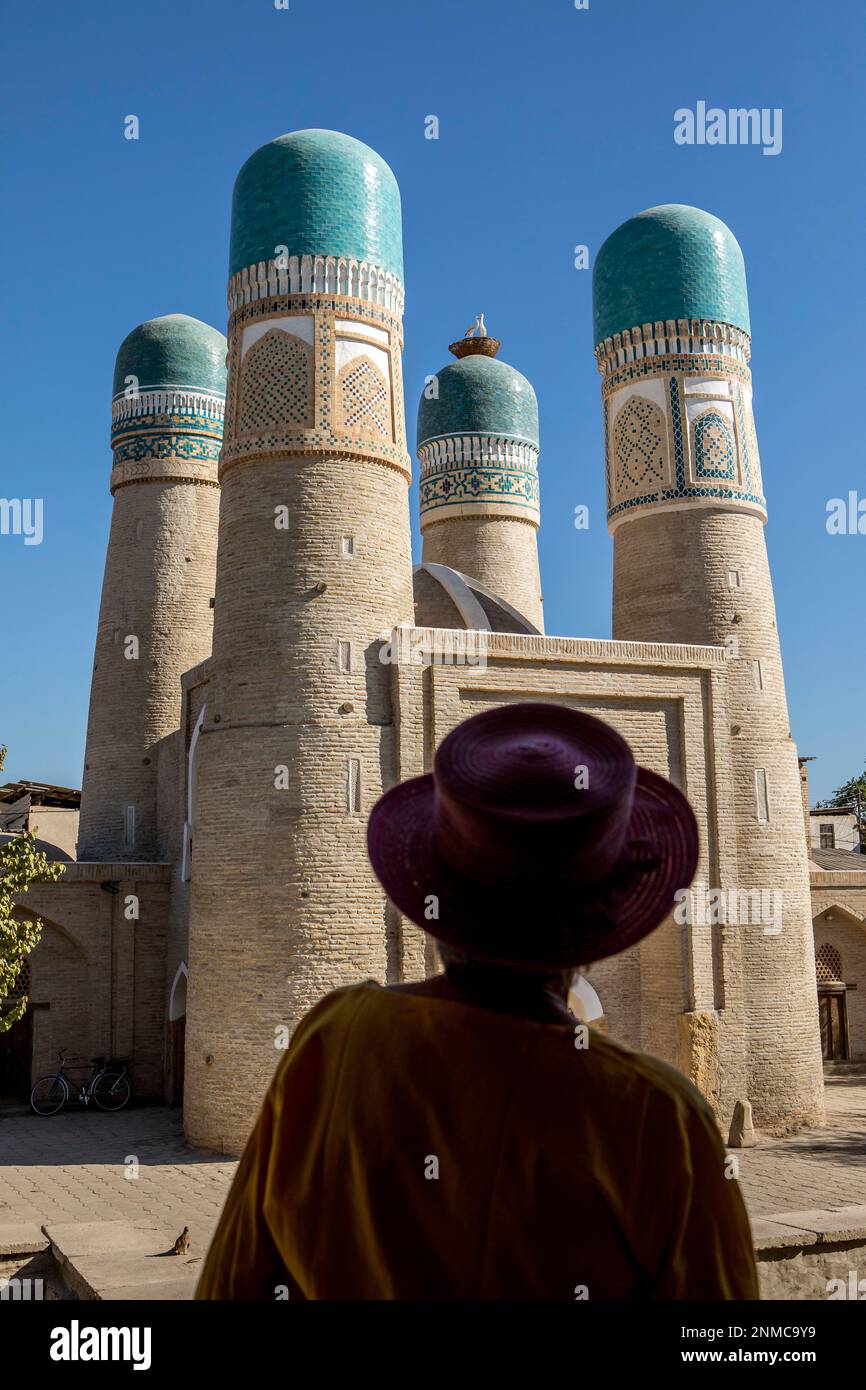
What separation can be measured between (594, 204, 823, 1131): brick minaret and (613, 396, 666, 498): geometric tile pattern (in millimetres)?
18

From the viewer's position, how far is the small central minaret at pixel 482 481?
21453mm

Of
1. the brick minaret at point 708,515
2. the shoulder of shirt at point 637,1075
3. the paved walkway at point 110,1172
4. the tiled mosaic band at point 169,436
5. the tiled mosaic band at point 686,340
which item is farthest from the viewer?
the tiled mosaic band at point 169,436

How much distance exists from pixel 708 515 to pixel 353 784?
6.16m

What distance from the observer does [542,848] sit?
1658 millimetres

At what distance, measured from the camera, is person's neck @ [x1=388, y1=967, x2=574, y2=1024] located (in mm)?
1698

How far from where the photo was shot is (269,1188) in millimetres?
1713

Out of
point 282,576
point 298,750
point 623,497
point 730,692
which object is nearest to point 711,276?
point 623,497

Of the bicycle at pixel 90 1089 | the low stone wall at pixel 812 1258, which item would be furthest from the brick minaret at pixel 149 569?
the low stone wall at pixel 812 1258

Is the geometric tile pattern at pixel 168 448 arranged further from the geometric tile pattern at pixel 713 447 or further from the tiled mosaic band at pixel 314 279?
the geometric tile pattern at pixel 713 447

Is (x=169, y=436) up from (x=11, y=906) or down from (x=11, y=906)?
up

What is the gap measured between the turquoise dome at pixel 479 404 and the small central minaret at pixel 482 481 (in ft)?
0.06

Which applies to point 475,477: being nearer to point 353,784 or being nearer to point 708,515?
point 708,515

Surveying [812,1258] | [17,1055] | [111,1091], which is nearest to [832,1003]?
[111,1091]
